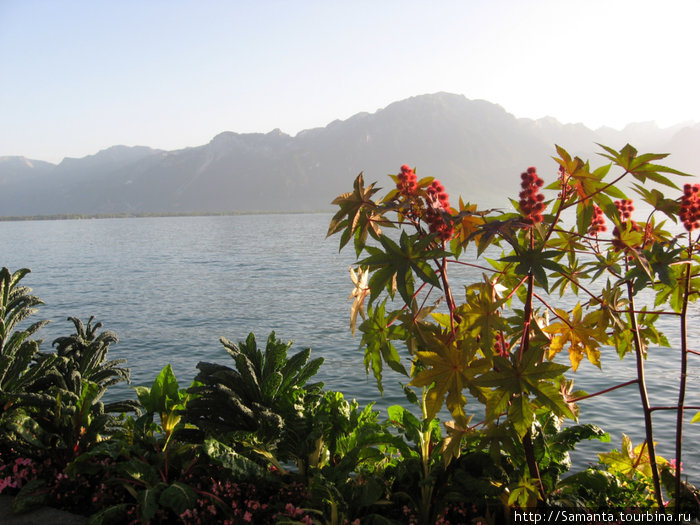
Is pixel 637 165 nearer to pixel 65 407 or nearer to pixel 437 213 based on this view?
pixel 437 213

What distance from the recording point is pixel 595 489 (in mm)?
3594

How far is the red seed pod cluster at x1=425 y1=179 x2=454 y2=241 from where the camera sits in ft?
9.61

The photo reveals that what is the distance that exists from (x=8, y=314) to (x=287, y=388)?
299cm

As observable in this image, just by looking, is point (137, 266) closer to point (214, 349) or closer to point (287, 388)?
point (214, 349)

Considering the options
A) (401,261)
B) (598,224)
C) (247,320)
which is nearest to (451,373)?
(401,261)

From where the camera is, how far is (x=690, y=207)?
121 inches

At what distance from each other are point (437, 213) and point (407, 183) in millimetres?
231

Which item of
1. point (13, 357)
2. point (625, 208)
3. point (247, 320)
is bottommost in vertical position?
point (247, 320)

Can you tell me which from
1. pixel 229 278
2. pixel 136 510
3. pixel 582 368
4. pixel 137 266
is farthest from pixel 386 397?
pixel 137 266

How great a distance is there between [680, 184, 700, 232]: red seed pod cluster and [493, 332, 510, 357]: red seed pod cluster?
1.17 m

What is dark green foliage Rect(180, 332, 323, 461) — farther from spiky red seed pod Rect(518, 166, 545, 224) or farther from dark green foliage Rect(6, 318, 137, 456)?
spiky red seed pod Rect(518, 166, 545, 224)

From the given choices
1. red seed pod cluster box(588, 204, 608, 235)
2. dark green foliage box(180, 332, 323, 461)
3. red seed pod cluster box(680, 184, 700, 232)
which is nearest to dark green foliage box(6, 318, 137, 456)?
dark green foliage box(180, 332, 323, 461)

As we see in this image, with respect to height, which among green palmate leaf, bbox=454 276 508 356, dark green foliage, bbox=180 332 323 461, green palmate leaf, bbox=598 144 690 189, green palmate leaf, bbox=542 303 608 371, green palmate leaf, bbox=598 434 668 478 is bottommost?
green palmate leaf, bbox=598 434 668 478

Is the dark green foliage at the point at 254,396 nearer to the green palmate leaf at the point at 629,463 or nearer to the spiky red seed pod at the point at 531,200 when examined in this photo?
the green palmate leaf at the point at 629,463
